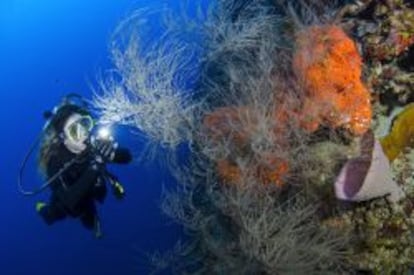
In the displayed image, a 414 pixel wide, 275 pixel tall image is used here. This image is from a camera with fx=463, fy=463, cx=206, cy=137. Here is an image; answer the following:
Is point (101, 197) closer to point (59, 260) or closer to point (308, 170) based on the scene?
point (308, 170)

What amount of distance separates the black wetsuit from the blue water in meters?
0.61

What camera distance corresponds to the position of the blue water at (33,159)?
13016mm

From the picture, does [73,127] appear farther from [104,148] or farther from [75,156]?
[104,148]

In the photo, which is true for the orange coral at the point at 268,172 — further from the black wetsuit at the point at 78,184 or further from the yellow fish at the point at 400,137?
the black wetsuit at the point at 78,184

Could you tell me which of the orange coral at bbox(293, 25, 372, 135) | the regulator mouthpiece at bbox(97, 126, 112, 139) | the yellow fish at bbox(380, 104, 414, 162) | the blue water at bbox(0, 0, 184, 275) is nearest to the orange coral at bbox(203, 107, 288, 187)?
the orange coral at bbox(293, 25, 372, 135)

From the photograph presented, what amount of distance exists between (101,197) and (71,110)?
1.08 m

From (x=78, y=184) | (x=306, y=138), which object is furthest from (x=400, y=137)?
(x=78, y=184)

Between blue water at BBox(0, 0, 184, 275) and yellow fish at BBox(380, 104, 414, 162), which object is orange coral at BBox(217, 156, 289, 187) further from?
blue water at BBox(0, 0, 184, 275)

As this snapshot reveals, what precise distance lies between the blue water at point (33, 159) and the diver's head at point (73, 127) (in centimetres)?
68

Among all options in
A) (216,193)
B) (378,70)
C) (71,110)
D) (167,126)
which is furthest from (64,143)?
(378,70)

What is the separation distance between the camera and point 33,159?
26.2 m

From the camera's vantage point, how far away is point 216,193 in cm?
510

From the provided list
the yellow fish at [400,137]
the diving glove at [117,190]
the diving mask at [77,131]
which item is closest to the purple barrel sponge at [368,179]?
the yellow fish at [400,137]

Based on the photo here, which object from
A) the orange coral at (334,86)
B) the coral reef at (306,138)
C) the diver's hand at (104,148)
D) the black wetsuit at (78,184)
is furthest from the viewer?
the black wetsuit at (78,184)
